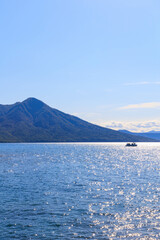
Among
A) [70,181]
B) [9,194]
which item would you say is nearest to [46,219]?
[9,194]

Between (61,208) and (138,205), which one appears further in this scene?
(138,205)

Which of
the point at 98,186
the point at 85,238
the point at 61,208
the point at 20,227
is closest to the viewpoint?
the point at 85,238

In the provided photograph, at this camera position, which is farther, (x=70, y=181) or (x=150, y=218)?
(x=70, y=181)

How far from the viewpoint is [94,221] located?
38.5 m

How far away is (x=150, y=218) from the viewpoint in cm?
4019

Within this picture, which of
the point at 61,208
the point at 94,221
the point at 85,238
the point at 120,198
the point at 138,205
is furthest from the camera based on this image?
the point at 120,198

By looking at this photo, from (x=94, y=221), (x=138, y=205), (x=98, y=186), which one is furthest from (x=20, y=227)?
(x=98, y=186)

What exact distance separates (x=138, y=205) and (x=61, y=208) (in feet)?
44.2

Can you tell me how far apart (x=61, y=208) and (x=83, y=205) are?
14.0 feet

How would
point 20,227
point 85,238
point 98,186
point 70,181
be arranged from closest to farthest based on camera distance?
point 85,238 → point 20,227 → point 98,186 → point 70,181

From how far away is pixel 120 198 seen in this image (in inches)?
2087

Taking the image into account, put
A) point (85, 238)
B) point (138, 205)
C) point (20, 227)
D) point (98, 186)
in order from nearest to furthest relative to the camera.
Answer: point (85, 238)
point (20, 227)
point (138, 205)
point (98, 186)

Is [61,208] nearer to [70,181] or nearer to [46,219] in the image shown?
[46,219]

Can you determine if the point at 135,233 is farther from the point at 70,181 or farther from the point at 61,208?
the point at 70,181
